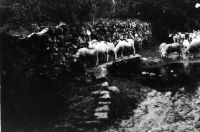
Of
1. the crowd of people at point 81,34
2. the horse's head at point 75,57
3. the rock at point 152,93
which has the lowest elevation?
the rock at point 152,93

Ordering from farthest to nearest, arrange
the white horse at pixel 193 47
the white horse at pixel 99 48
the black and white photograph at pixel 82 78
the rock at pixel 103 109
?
the white horse at pixel 193 47, the white horse at pixel 99 48, the rock at pixel 103 109, the black and white photograph at pixel 82 78

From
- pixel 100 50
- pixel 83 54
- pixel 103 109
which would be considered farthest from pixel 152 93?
pixel 100 50

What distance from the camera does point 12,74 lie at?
952 centimetres

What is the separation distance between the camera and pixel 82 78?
34.8 feet

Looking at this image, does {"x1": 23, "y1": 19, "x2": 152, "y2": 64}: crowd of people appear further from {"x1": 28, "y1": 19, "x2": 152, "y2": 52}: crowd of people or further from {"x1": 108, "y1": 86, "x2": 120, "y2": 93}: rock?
{"x1": 108, "y1": 86, "x2": 120, "y2": 93}: rock

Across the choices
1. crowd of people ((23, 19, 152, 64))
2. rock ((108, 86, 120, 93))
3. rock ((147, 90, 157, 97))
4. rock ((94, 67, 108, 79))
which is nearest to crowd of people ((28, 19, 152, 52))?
crowd of people ((23, 19, 152, 64))

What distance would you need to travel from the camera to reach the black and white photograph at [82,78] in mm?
7707

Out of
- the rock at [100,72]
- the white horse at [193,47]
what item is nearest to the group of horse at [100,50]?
the rock at [100,72]

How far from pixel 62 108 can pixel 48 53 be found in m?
2.87

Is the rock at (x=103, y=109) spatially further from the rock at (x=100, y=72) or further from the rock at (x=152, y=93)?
the rock at (x=100, y=72)

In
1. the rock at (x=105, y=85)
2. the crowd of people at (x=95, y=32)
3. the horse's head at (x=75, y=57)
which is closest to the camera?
the rock at (x=105, y=85)

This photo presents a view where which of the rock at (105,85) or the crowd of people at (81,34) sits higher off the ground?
the crowd of people at (81,34)

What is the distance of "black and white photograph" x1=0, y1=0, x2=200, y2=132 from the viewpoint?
303 inches

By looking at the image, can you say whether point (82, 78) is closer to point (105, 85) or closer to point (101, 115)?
point (105, 85)
